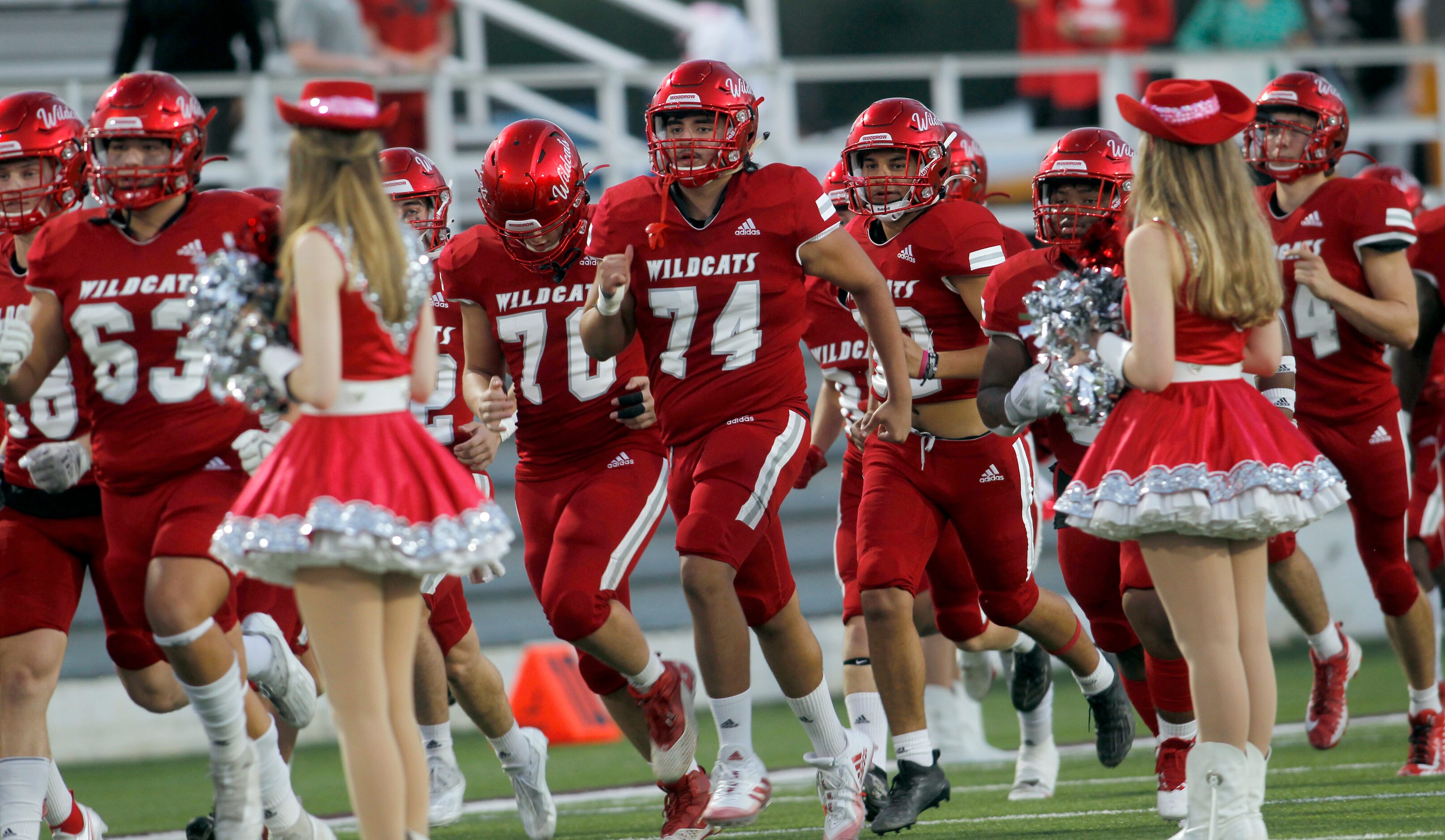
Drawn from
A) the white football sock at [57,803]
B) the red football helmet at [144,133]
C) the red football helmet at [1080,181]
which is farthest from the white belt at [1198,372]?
the white football sock at [57,803]

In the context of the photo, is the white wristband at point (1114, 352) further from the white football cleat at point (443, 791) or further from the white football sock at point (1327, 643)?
the white football cleat at point (443, 791)

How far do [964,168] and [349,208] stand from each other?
11.6ft

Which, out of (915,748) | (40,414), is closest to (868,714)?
(915,748)

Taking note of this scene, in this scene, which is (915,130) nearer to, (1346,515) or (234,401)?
(234,401)

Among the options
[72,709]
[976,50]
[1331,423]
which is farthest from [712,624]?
[976,50]

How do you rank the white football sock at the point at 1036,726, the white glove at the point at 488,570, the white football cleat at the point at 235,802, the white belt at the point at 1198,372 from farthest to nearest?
1. the white football sock at the point at 1036,726
2. the white football cleat at the point at 235,802
3. the white glove at the point at 488,570
4. the white belt at the point at 1198,372

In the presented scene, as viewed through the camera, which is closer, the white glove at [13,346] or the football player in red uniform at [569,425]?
the white glove at [13,346]

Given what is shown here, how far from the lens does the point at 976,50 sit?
1861cm

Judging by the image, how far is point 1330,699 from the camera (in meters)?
7.28

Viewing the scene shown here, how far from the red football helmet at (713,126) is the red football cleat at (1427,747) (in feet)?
11.1

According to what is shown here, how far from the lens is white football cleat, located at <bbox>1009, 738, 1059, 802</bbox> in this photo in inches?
268

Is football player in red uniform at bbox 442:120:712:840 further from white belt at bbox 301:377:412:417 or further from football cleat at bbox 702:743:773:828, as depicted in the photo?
white belt at bbox 301:377:412:417

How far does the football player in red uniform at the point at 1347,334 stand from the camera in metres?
6.60

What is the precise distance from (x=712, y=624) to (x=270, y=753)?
1.33m
